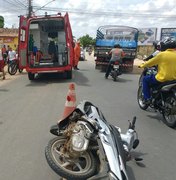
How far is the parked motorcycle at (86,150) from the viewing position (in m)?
3.32

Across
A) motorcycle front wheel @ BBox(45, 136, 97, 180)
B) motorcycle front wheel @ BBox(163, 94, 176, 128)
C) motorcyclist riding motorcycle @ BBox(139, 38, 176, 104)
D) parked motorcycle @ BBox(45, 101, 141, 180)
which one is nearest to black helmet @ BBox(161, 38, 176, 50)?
motorcyclist riding motorcycle @ BBox(139, 38, 176, 104)

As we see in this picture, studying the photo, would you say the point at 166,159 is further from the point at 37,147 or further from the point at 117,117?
the point at 117,117

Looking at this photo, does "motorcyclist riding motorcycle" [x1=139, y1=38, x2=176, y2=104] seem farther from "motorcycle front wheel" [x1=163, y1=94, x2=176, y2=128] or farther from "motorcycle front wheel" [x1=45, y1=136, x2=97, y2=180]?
"motorcycle front wheel" [x1=45, y1=136, x2=97, y2=180]

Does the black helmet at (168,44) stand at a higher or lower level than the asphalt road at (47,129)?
higher

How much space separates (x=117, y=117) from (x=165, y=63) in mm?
1585

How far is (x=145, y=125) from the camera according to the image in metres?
6.54

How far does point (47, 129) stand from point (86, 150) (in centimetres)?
261

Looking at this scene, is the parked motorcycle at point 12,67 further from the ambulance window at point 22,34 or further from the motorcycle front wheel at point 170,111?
the motorcycle front wheel at point 170,111

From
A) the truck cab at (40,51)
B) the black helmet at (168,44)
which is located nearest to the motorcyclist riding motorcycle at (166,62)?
the black helmet at (168,44)

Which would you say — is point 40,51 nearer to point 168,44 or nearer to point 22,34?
point 22,34

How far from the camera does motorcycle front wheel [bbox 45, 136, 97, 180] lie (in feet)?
11.4

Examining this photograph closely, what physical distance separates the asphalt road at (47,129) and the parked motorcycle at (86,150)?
0.43 meters

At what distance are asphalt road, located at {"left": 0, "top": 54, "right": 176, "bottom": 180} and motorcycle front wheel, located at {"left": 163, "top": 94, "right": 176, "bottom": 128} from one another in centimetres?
13

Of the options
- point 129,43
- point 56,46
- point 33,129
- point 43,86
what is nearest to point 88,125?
point 33,129
